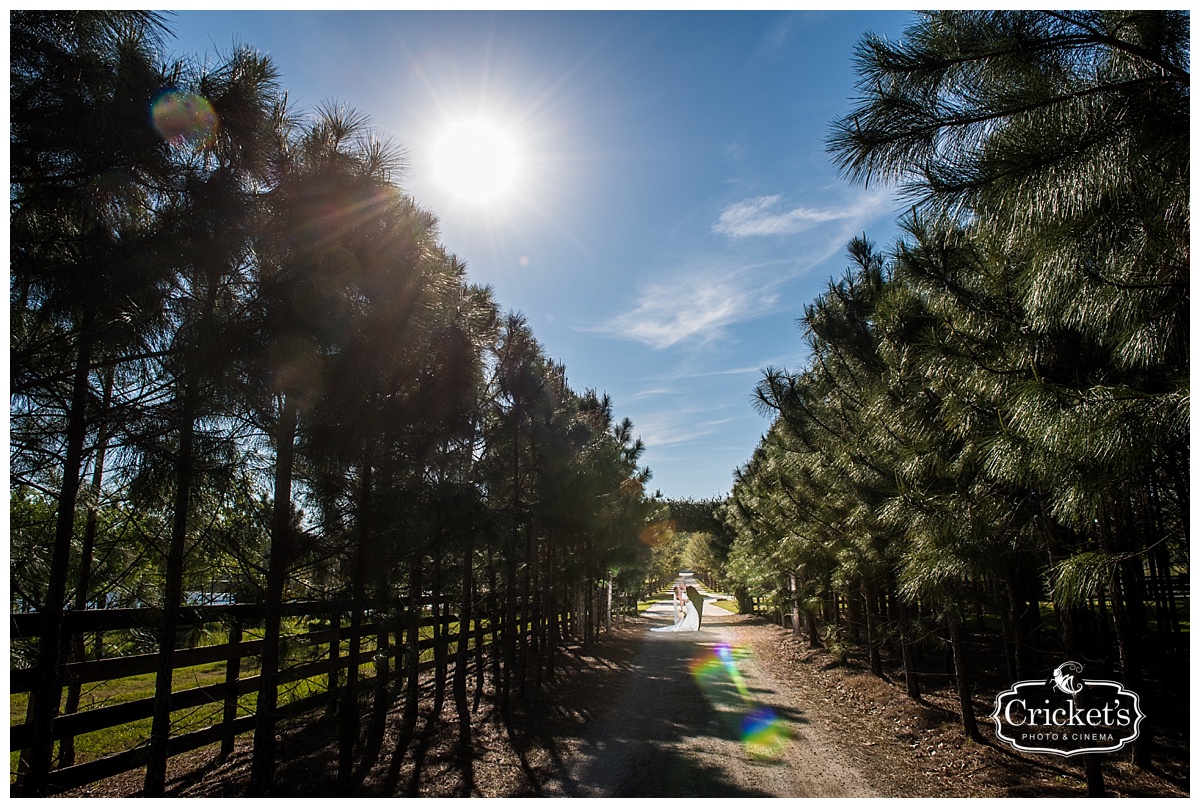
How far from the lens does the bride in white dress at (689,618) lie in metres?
28.4

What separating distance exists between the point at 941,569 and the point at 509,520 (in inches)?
214

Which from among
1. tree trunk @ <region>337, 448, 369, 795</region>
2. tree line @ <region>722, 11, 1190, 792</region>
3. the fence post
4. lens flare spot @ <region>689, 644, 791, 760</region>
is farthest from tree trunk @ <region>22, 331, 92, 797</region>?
lens flare spot @ <region>689, 644, 791, 760</region>

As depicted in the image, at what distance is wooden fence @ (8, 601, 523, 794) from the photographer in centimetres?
408

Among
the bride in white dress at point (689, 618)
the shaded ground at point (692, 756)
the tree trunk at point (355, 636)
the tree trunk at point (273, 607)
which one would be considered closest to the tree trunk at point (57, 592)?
the tree trunk at point (273, 607)

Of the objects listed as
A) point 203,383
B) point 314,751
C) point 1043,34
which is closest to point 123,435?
point 203,383

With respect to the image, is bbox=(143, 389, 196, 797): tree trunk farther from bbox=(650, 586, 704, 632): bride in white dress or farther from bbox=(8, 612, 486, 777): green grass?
bbox=(650, 586, 704, 632): bride in white dress

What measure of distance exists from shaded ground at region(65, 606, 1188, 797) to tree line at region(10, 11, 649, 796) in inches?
38.5

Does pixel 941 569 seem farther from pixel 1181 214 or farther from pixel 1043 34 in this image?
pixel 1043 34

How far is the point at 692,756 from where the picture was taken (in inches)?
276

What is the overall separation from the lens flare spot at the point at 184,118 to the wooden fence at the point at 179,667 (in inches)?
129

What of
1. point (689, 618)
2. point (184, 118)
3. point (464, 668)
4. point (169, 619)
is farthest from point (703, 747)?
point (689, 618)

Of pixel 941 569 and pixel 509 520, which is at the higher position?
pixel 509 520

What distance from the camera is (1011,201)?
9.54ft

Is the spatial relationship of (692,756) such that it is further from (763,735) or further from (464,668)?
(464,668)
